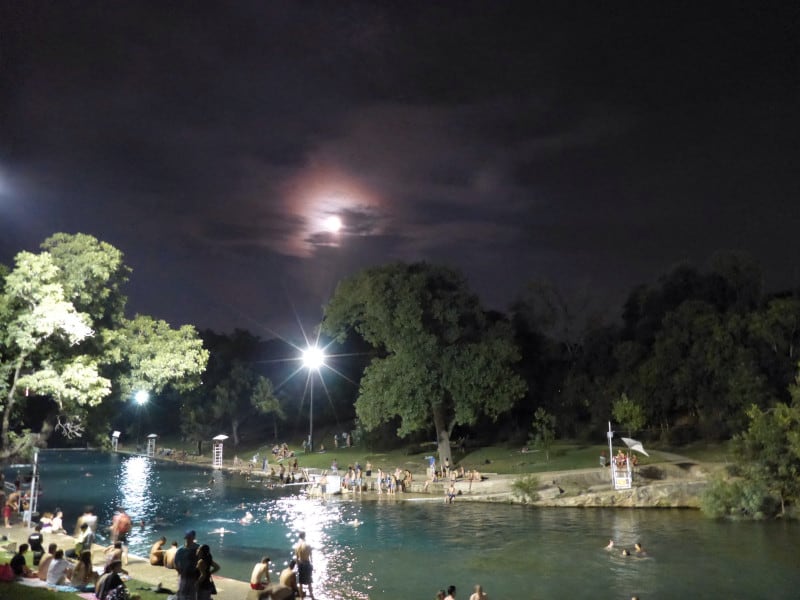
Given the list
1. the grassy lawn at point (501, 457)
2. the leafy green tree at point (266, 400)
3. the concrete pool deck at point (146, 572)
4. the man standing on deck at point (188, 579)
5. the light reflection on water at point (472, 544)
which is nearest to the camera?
the man standing on deck at point (188, 579)

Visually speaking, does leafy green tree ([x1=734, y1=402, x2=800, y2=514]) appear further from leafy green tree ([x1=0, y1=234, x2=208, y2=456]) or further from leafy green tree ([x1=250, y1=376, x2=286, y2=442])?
leafy green tree ([x1=250, y1=376, x2=286, y2=442])

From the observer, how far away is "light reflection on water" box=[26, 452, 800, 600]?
21.0m

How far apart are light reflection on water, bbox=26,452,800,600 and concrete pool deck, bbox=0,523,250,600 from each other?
333 centimetres

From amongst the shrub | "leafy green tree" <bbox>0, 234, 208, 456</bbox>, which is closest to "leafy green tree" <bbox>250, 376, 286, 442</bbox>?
"leafy green tree" <bbox>0, 234, 208, 456</bbox>

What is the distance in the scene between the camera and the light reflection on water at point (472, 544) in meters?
21.0

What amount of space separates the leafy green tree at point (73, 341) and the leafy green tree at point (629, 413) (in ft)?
107

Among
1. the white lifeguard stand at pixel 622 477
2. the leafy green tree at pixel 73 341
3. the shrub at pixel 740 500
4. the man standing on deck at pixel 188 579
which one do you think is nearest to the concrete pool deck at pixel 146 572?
the man standing on deck at pixel 188 579

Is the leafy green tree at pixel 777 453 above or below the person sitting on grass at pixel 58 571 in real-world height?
above

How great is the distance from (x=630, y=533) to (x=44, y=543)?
24.0m

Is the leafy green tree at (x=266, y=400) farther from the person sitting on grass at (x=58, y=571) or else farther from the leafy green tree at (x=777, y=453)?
the person sitting on grass at (x=58, y=571)

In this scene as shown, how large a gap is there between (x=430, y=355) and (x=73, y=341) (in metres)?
28.7

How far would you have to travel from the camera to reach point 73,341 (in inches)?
1006

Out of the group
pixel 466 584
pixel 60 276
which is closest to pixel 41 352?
pixel 60 276

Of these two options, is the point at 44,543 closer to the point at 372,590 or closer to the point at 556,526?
the point at 372,590
